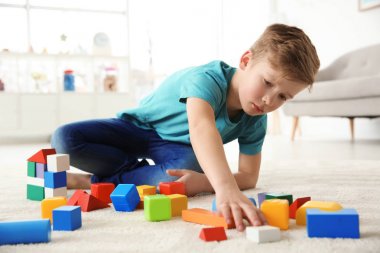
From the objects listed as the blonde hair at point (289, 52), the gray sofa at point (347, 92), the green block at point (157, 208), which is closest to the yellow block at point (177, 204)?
the green block at point (157, 208)

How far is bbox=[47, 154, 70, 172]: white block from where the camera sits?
101cm

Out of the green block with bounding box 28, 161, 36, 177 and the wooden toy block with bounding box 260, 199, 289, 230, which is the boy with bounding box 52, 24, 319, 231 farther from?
the green block with bounding box 28, 161, 36, 177

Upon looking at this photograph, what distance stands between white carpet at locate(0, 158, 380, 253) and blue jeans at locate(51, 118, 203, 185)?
15 cm

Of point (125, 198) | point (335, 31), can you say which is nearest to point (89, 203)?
point (125, 198)

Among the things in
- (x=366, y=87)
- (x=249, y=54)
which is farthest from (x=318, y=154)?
(x=249, y=54)

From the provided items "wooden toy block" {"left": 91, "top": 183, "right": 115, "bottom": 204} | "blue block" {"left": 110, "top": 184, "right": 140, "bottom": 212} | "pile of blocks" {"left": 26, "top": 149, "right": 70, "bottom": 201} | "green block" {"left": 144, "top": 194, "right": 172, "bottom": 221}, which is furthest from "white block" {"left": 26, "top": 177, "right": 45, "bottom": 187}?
"green block" {"left": 144, "top": 194, "right": 172, "bottom": 221}

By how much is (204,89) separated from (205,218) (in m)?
0.33

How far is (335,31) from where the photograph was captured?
3979mm

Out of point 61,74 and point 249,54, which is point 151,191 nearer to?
point 249,54

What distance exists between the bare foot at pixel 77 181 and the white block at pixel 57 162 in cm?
23

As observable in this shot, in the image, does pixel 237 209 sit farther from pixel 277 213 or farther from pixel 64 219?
pixel 64 219

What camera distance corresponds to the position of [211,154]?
86cm

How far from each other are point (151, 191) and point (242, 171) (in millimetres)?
342

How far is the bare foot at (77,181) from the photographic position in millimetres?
1267
